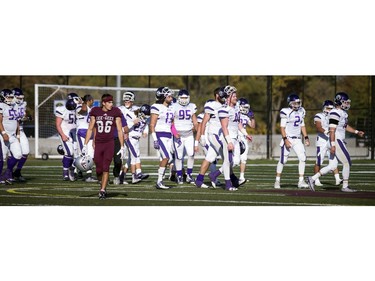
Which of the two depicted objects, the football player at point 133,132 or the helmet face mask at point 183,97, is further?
the football player at point 133,132

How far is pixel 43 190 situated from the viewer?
1878 cm

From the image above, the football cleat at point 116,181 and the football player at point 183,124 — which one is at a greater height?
the football player at point 183,124

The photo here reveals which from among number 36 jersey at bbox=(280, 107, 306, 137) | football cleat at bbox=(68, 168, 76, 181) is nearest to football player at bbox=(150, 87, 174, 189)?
number 36 jersey at bbox=(280, 107, 306, 137)

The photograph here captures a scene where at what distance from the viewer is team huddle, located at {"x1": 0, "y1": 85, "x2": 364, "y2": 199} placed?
18000 millimetres

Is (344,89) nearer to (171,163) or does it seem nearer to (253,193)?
(171,163)

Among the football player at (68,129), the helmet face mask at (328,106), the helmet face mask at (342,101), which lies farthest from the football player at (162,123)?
the helmet face mask at (328,106)

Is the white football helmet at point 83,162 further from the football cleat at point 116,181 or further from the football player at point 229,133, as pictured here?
the football player at point 229,133

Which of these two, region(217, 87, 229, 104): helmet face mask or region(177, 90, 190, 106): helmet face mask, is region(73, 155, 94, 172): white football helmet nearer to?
region(177, 90, 190, 106): helmet face mask

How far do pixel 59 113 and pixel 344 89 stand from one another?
2882cm

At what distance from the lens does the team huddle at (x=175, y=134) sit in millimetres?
18000

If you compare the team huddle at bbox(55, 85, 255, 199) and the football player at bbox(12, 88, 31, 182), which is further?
the football player at bbox(12, 88, 31, 182)

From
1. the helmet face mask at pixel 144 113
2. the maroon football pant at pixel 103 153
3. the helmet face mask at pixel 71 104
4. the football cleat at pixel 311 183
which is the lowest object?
the football cleat at pixel 311 183

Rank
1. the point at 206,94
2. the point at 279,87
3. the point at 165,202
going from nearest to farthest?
1. the point at 165,202
2. the point at 279,87
3. the point at 206,94

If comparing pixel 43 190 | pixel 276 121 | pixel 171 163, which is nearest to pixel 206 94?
pixel 276 121
